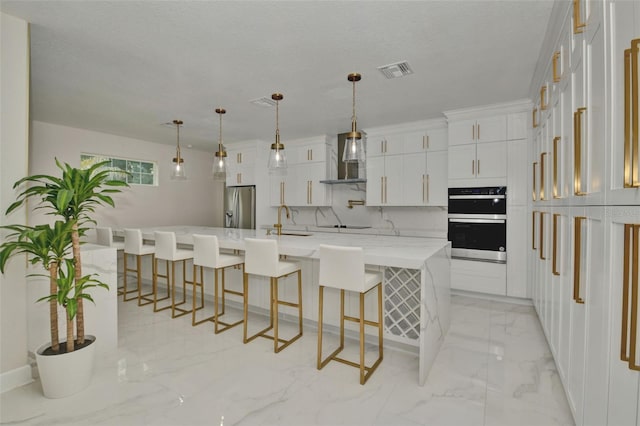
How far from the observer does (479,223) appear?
407cm

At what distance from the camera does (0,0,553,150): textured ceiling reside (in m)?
2.06

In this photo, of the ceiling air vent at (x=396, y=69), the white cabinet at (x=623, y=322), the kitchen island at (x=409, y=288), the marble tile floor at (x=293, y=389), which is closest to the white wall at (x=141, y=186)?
the marble tile floor at (x=293, y=389)

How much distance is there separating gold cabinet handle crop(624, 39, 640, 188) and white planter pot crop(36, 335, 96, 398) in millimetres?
2962

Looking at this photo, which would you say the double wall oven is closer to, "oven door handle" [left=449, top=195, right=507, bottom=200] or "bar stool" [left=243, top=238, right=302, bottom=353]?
"oven door handle" [left=449, top=195, right=507, bottom=200]

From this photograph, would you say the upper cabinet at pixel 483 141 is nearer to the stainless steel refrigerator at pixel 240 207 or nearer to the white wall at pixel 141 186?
the stainless steel refrigerator at pixel 240 207

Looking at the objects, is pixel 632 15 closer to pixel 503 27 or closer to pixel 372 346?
pixel 503 27

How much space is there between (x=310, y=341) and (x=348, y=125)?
3.30 m

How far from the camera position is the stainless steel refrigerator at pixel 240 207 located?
6.09m

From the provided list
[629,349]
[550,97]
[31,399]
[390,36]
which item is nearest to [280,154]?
[390,36]

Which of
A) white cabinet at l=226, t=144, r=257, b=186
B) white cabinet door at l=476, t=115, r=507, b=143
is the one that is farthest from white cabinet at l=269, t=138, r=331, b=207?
white cabinet door at l=476, t=115, r=507, b=143

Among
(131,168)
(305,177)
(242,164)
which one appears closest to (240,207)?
(242,164)

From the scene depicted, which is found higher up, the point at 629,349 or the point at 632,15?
the point at 632,15

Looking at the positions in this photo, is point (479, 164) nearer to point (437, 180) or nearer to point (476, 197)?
point (476, 197)

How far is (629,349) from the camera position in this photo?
3.29 ft
